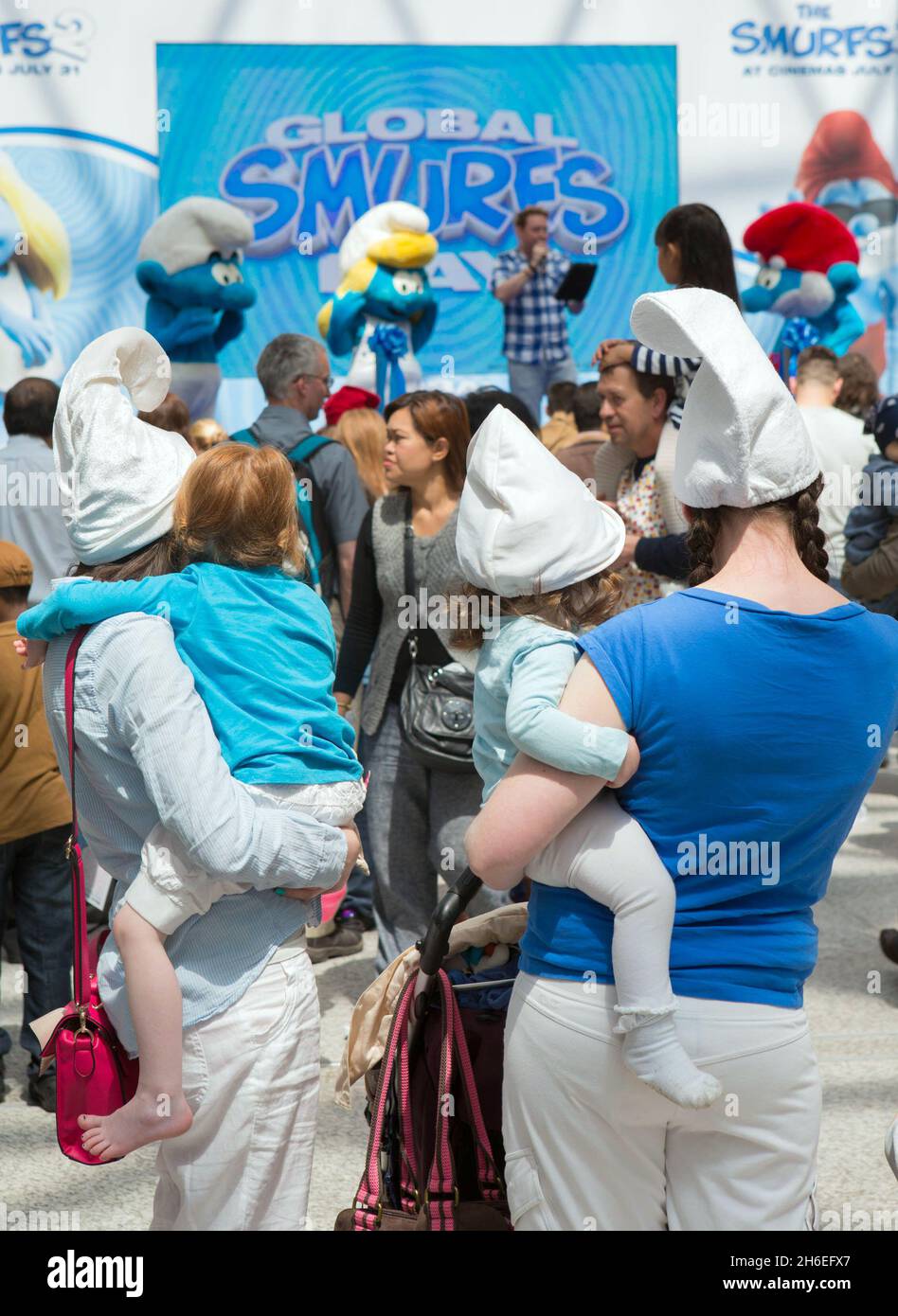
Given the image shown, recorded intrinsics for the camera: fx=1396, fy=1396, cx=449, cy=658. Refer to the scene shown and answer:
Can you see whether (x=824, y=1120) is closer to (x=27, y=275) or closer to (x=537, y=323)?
(x=537, y=323)

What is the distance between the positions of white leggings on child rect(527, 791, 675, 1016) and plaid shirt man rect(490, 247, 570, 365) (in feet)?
25.2

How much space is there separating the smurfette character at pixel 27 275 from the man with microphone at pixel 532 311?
3.46 meters

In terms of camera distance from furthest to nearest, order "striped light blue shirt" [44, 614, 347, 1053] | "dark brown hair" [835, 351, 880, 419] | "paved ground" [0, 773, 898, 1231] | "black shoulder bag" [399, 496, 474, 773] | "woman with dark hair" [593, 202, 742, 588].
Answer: "dark brown hair" [835, 351, 880, 419]
"woman with dark hair" [593, 202, 742, 588]
"black shoulder bag" [399, 496, 474, 773]
"paved ground" [0, 773, 898, 1231]
"striped light blue shirt" [44, 614, 347, 1053]


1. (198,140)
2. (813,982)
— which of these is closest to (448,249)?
(198,140)

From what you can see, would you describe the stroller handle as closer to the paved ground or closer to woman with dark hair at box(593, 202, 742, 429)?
the paved ground

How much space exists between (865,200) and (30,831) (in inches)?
377

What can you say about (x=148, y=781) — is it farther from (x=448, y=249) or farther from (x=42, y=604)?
(x=448, y=249)

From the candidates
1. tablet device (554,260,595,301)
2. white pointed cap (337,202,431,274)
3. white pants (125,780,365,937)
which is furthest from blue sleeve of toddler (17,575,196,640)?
white pointed cap (337,202,431,274)

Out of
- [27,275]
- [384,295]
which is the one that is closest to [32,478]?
[384,295]

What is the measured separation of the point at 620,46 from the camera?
10.6 metres

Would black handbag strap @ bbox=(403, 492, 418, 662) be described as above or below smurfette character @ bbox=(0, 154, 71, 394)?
below

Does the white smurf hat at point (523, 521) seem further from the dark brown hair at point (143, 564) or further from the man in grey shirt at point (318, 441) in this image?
the man in grey shirt at point (318, 441)

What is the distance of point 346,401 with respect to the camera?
5.79 m

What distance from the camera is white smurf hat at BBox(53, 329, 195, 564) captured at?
212 cm
